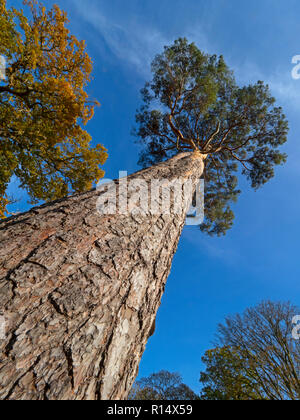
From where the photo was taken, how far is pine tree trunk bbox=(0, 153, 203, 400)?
74cm

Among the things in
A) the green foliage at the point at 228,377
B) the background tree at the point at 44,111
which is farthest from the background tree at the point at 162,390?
the background tree at the point at 44,111

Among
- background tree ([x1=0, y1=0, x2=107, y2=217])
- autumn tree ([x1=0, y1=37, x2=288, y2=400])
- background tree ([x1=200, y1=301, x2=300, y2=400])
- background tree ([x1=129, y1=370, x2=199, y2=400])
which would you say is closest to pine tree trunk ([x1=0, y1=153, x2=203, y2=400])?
autumn tree ([x1=0, y1=37, x2=288, y2=400])

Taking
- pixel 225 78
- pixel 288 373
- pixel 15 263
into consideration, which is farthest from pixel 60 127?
pixel 288 373

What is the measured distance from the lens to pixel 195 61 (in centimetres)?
800

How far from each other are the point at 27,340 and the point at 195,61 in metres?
9.93

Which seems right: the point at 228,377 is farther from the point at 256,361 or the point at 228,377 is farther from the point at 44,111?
the point at 44,111

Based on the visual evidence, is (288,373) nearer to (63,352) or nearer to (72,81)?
(63,352)
